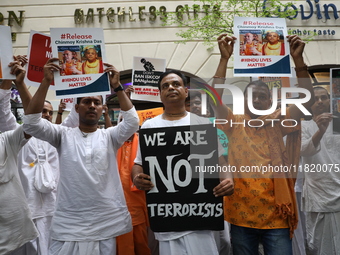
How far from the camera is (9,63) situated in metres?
3.01

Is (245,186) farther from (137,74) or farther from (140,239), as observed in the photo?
(137,74)

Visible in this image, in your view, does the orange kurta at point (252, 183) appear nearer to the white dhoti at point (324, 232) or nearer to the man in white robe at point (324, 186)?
the man in white robe at point (324, 186)

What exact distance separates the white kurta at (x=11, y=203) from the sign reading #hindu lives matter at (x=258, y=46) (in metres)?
1.92

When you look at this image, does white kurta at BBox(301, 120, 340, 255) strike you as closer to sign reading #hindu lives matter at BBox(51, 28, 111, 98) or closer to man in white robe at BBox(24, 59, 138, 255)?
man in white robe at BBox(24, 59, 138, 255)

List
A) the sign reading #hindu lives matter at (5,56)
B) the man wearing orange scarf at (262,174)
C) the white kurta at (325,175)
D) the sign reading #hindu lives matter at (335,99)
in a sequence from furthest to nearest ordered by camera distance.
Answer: the white kurta at (325,175), the sign reading #hindu lives matter at (335,99), the sign reading #hindu lives matter at (5,56), the man wearing orange scarf at (262,174)

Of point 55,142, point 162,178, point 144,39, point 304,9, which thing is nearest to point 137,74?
point 55,142

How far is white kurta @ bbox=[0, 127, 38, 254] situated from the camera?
298 cm

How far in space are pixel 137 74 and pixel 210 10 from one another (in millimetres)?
5559

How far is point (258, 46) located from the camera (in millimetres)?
3088

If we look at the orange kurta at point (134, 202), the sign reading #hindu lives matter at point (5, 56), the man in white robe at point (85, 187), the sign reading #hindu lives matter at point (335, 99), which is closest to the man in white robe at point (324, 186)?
the sign reading #hindu lives matter at point (335, 99)

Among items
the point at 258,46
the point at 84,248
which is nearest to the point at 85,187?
the point at 84,248

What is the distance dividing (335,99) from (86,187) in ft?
7.01

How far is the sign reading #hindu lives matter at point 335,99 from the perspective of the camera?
311 centimetres

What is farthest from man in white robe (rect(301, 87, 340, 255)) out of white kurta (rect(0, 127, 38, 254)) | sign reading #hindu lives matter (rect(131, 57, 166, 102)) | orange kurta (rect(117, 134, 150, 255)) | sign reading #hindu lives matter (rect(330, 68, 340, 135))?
white kurta (rect(0, 127, 38, 254))
